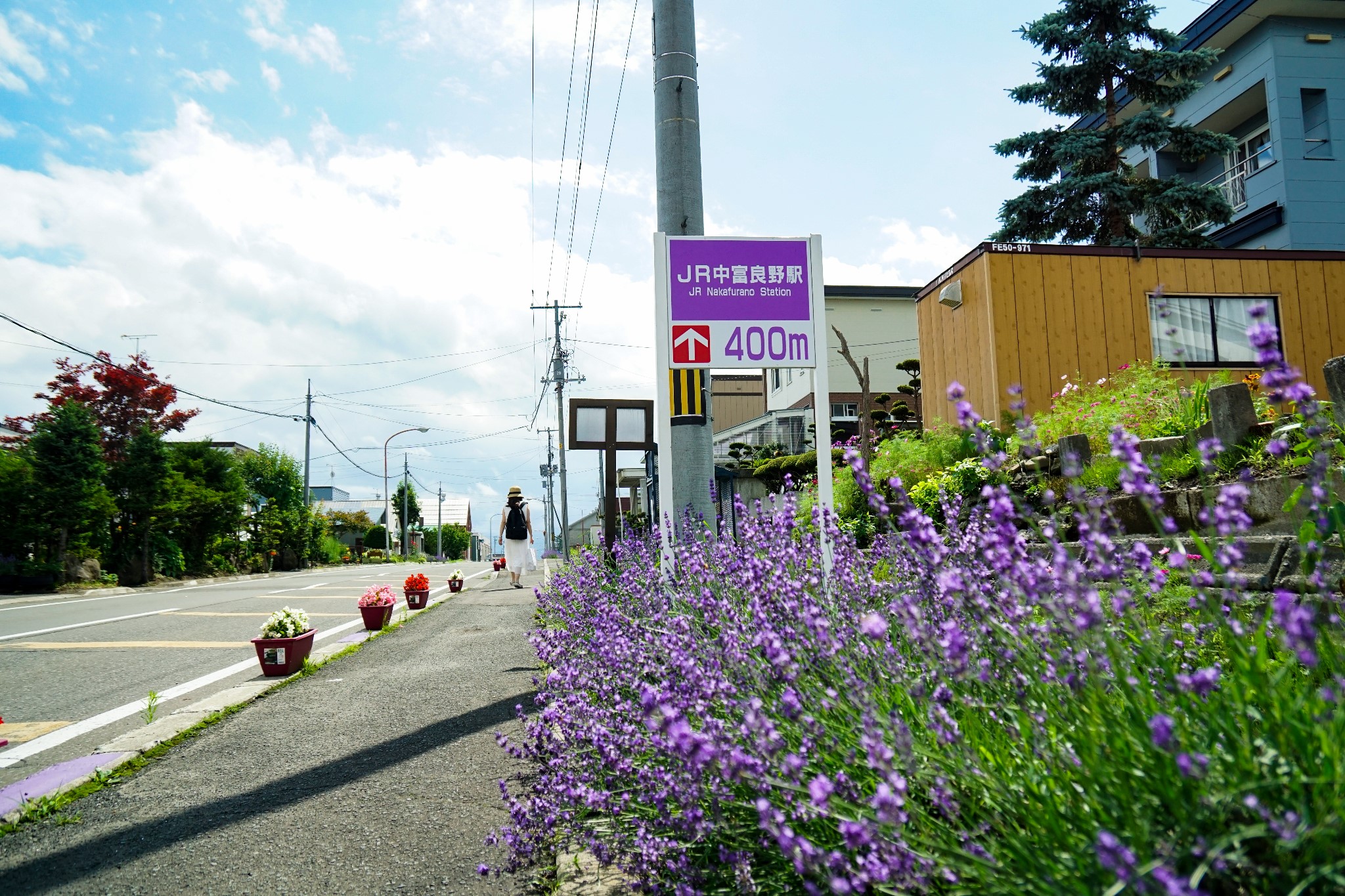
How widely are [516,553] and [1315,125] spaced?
19831mm

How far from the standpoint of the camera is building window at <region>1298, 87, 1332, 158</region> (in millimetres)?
17484

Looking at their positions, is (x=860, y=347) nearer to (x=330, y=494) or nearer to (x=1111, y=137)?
(x=1111, y=137)

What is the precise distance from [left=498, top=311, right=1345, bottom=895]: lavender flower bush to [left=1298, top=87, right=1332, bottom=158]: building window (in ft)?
66.4

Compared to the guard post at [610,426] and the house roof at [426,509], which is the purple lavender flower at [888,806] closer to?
the guard post at [610,426]

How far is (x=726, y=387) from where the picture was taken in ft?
120

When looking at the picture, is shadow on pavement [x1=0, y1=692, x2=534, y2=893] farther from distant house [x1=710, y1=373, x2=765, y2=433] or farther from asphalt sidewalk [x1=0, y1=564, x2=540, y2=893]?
distant house [x1=710, y1=373, x2=765, y2=433]

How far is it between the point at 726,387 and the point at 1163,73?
2231 cm

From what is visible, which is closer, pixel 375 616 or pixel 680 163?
pixel 680 163

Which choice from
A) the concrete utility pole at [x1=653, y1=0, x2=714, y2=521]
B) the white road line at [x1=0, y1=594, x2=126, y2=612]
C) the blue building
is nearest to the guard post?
the concrete utility pole at [x1=653, y1=0, x2=714, y2=521]

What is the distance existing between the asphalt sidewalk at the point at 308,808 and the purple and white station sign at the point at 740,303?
8.52 feet

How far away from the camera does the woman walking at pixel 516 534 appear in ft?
45.6

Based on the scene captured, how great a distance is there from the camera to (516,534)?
14266 millimetres

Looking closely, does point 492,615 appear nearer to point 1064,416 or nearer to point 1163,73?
point 1064,416

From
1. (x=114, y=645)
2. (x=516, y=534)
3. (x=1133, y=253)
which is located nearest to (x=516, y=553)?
(x=516, y=534)
